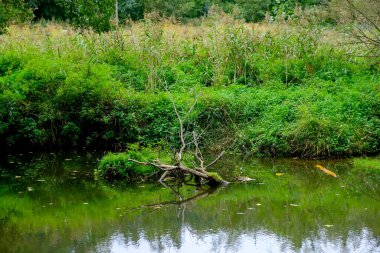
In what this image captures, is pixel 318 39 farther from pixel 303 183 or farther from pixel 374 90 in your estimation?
pixel 303 183

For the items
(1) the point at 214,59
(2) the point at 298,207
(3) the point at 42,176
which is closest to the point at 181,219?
(2) the point at 298,207

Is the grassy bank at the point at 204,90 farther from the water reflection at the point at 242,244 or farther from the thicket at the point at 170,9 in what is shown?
the water reflection at the point at 242,244

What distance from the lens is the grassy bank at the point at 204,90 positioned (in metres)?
14.5

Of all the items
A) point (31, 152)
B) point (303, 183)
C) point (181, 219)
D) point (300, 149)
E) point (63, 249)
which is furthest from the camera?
point (31, 152)

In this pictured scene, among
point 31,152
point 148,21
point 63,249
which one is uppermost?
point 148,21

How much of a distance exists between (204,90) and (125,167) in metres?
4.69

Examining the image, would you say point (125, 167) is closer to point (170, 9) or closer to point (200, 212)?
point (200, 212)

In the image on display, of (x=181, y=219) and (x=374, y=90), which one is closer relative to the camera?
(x=181, y=219)

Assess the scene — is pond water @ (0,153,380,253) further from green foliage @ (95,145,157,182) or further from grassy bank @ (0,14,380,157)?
grassy bank @ (0,14,380,157)

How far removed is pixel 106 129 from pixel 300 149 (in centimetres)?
474

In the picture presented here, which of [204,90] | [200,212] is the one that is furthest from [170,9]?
[200,212]

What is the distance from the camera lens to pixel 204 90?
16078 mm

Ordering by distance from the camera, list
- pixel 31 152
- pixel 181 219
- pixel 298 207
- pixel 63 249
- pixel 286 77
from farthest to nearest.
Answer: pixel 286 77 → pixel 31 152 → pixel 298 207 → pixel 181 219 → pixel 63 249

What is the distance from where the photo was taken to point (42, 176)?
12578mm
